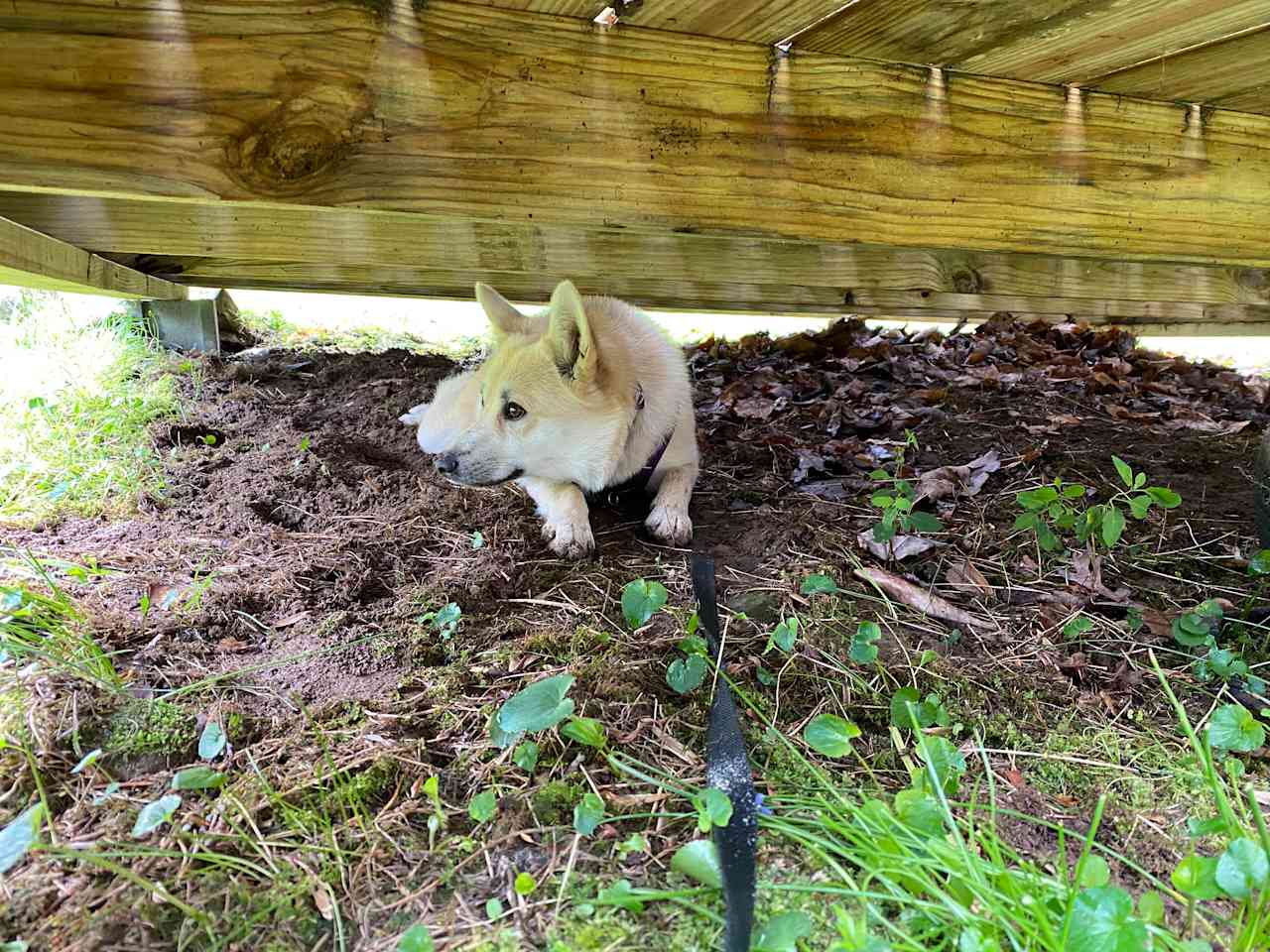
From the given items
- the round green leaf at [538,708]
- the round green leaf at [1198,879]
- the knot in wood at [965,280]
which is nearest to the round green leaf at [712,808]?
the round green leaf at [538,708]

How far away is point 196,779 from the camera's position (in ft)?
4.23

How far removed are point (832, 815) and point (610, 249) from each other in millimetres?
3696

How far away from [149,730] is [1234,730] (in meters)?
2.20

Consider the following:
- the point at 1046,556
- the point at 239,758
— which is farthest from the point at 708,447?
the point at 239,758

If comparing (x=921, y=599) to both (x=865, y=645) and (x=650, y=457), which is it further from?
(x=650, y=457)

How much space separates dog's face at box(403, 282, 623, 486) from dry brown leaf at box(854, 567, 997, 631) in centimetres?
105

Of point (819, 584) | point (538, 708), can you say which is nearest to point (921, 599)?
point (819, 584)

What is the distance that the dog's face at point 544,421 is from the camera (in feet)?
8.56

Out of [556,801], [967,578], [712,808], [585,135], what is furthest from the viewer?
[967,578]

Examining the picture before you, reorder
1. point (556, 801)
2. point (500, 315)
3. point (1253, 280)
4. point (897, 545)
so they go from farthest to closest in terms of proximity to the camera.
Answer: point (1253, 280)
point (500, 315)
point (897, 545)
point (556, 801)

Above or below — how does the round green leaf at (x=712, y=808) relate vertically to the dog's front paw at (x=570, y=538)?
below

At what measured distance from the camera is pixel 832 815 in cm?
134

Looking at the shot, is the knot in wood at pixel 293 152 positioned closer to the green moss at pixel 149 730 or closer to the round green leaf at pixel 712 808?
the green moss at pixel 149 730

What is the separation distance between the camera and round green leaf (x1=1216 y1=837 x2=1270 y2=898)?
3.43 ft
